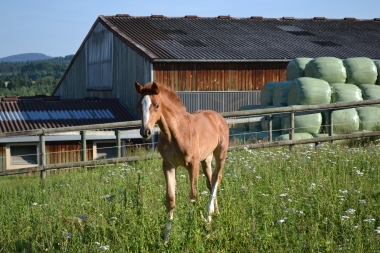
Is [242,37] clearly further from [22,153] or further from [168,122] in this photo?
[168,122]

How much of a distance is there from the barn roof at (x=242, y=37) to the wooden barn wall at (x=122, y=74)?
2.41 ft

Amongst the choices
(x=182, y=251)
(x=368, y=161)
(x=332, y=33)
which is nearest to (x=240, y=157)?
(x=368, y=161)

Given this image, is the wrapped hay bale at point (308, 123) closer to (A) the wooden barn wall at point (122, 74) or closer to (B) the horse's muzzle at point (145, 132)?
(B) the horse's muzzle at point (145, 132)

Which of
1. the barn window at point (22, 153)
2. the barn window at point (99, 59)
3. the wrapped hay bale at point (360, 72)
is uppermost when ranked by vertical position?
the barn window at point (99, 59)

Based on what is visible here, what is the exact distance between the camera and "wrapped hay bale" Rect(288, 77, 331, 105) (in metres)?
18.5

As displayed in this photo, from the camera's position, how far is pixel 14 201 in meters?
10.3

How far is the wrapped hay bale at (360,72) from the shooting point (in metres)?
19.9

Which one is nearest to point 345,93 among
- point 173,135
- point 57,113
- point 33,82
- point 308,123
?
point 308,123

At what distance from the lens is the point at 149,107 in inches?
267

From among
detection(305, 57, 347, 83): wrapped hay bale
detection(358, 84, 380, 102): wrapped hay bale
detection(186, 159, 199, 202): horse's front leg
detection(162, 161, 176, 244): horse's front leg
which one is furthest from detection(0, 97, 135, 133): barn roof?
detection(186, 159, 199, 202): horse's front leg

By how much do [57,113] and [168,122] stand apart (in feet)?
81.8

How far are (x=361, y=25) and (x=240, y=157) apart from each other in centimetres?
3225

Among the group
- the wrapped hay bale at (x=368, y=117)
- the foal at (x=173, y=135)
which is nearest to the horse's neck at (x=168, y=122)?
the foal at (x=173, y=135)

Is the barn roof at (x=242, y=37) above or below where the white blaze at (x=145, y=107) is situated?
above
